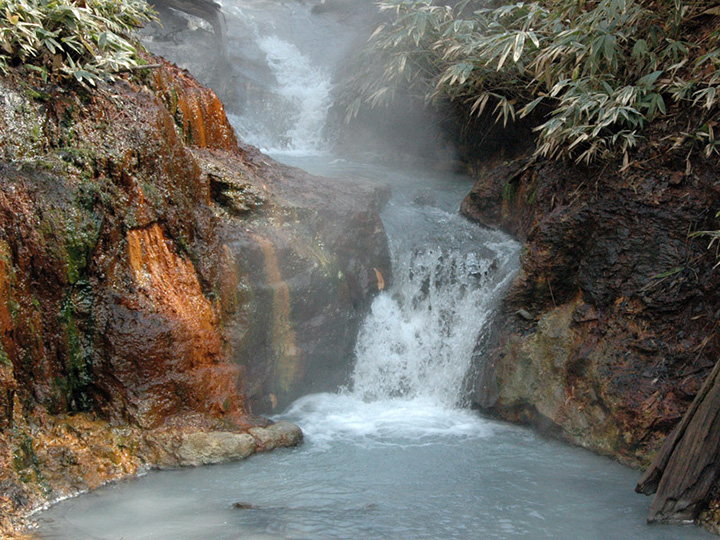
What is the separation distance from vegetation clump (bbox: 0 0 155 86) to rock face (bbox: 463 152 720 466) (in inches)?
168

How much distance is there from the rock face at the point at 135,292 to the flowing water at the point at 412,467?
1.19ft

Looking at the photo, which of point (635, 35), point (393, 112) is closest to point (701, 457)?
point (635, 35)

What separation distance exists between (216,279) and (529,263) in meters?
3.09

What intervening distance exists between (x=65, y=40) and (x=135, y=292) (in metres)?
2.02

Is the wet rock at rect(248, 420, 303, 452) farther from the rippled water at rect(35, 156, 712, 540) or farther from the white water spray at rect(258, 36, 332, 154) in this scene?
the white water spray at rect(258, 36, 332, 154)

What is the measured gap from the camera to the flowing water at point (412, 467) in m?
3.80

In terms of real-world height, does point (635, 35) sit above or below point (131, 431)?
above

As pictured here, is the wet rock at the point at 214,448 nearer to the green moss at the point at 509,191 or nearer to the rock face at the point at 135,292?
the rock face at the point at 135,292

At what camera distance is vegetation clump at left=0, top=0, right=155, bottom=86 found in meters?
4.38

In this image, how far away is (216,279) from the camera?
5559mm

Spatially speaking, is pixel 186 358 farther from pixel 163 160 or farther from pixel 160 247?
pixel 163 160

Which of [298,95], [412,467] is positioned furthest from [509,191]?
[298,95]

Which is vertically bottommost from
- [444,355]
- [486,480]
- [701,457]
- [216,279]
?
[486,480]

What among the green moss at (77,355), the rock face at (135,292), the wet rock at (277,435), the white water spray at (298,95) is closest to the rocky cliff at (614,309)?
the wet rock at (277,435)
